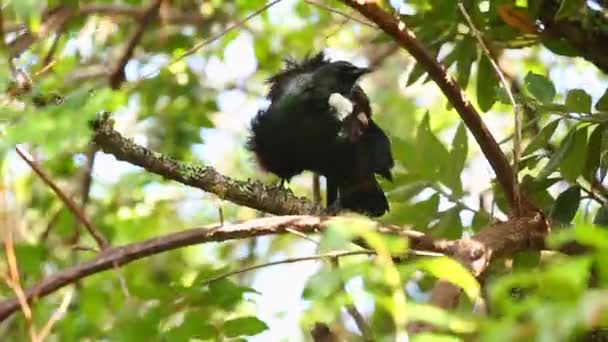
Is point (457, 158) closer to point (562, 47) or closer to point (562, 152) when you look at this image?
point (562, 47)

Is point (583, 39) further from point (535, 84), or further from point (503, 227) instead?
point (503, 227)

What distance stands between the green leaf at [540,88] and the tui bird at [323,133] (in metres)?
0.94

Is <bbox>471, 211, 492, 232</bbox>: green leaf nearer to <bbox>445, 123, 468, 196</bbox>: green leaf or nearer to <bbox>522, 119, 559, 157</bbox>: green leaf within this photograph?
<bbox>445, 123, 468, 196</bbox>: green leaf

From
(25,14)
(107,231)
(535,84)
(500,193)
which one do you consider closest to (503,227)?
(535,84)

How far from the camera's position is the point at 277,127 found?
11.5 ft

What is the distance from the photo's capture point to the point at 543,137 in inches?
90.8

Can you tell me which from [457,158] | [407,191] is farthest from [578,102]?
[407,191]

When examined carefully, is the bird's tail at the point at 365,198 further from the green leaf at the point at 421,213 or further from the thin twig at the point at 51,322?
the thin twig at the point at 51,322

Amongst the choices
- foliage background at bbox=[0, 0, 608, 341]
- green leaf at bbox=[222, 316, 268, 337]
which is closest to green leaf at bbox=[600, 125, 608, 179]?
foliage background at bbox=[0, 0, 608, 341]

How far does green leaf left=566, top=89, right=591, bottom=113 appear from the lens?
7.36 feet

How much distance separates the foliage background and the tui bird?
0.22m

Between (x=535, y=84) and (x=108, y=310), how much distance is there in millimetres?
1204

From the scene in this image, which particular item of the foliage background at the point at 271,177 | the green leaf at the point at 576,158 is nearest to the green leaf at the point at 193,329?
the foliage background at the point at 271,177

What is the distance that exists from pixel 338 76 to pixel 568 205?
4.59ft
